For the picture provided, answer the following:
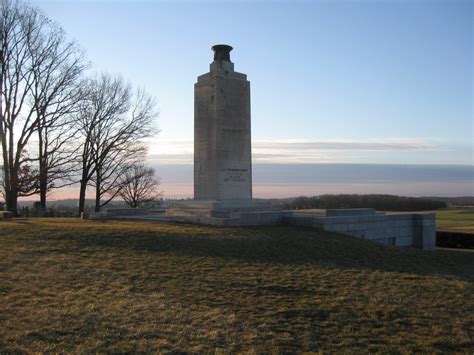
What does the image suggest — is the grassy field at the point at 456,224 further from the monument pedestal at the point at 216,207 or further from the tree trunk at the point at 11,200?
the tree trunk at the point at 11,200

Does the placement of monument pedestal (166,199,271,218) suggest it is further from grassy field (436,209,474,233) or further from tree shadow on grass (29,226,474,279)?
grassy field (436,209,474,233)

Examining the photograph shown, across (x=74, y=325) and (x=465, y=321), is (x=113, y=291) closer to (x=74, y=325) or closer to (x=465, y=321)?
(x=74, y=325)

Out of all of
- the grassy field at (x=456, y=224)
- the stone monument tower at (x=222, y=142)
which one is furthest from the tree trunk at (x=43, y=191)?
the grassy field at (x=456, y=224)

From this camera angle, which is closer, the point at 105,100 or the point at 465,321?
the point at 465,321

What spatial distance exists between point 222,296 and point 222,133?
10934mm

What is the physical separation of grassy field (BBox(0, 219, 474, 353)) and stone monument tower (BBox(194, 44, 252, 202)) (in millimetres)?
5498

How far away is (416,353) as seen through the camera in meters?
5.45

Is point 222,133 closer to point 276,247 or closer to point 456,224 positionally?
point 276,247

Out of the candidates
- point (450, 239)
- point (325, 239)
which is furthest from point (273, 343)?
point (450, 239)

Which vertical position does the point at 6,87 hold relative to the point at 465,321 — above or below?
above

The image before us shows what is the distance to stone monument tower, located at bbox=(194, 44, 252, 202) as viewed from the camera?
1748 cm

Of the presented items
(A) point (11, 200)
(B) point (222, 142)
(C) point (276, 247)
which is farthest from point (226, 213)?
(A) point (11, 200)

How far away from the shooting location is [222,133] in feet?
57.5

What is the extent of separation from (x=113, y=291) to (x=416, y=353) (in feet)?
15.4
